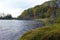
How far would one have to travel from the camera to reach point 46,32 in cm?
2150

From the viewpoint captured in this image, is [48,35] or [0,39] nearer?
[48,35]

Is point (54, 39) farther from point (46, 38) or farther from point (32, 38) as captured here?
point (32, 38)

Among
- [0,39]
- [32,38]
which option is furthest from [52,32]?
[0,39]

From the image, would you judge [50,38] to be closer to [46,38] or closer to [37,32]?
[46,38]

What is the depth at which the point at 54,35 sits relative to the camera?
20516 millimetres

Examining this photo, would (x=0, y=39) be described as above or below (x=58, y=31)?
below

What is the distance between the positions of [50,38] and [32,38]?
1684 mm

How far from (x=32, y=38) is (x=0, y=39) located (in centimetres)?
1638

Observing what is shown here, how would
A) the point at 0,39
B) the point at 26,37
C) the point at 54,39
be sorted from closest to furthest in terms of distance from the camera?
the point at 54,39 < the point at 26,37 < the point at 0,39

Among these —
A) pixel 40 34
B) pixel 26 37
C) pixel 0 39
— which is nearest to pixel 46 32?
pixel 40 34

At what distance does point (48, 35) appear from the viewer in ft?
68.0

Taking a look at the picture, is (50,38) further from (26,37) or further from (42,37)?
(26,37)

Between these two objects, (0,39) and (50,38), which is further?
(0,39)

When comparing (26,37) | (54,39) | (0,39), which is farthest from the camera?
(0,39)
